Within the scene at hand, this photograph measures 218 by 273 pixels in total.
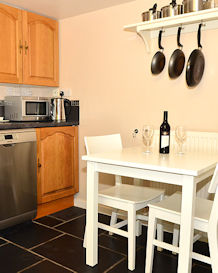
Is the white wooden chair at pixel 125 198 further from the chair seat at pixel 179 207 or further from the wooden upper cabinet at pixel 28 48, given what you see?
the wooden upper cabinet at pixel 28 48

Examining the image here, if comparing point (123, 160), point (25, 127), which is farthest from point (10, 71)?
point (123, 160)

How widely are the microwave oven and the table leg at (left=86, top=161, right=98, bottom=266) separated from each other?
1.35 m

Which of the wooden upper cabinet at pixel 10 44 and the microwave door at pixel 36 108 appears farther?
the microwave door at pixel 36 108

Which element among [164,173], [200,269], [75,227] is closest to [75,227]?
[75,227]

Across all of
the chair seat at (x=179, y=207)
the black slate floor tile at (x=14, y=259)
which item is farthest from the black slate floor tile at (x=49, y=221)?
the chair seat at (x=179, y=207)

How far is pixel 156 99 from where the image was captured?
2783mm

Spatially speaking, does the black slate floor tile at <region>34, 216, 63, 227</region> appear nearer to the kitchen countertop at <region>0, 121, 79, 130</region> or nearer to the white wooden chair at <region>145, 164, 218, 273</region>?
the kitchen countertop at <region>0, 121, 79, 130</region>

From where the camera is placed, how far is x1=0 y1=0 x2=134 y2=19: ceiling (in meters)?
2.90

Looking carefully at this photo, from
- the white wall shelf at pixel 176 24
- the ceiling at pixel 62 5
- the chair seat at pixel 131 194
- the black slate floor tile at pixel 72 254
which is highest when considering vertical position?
the ceiling at pixel 62 5

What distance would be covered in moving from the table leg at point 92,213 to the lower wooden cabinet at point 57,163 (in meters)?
1.04

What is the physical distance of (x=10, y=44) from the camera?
3.00 m

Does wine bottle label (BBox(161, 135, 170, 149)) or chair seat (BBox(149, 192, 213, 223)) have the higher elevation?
wine bottle label (BBox(161, 135, 170, 149))

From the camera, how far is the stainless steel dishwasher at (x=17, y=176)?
8.54 feet

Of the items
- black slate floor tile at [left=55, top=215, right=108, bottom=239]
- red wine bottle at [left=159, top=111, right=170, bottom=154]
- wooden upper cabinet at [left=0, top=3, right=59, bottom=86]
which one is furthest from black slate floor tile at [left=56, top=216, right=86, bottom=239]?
wooden upper cabinet at [left=0, top=3, right=59, bottom=86]
